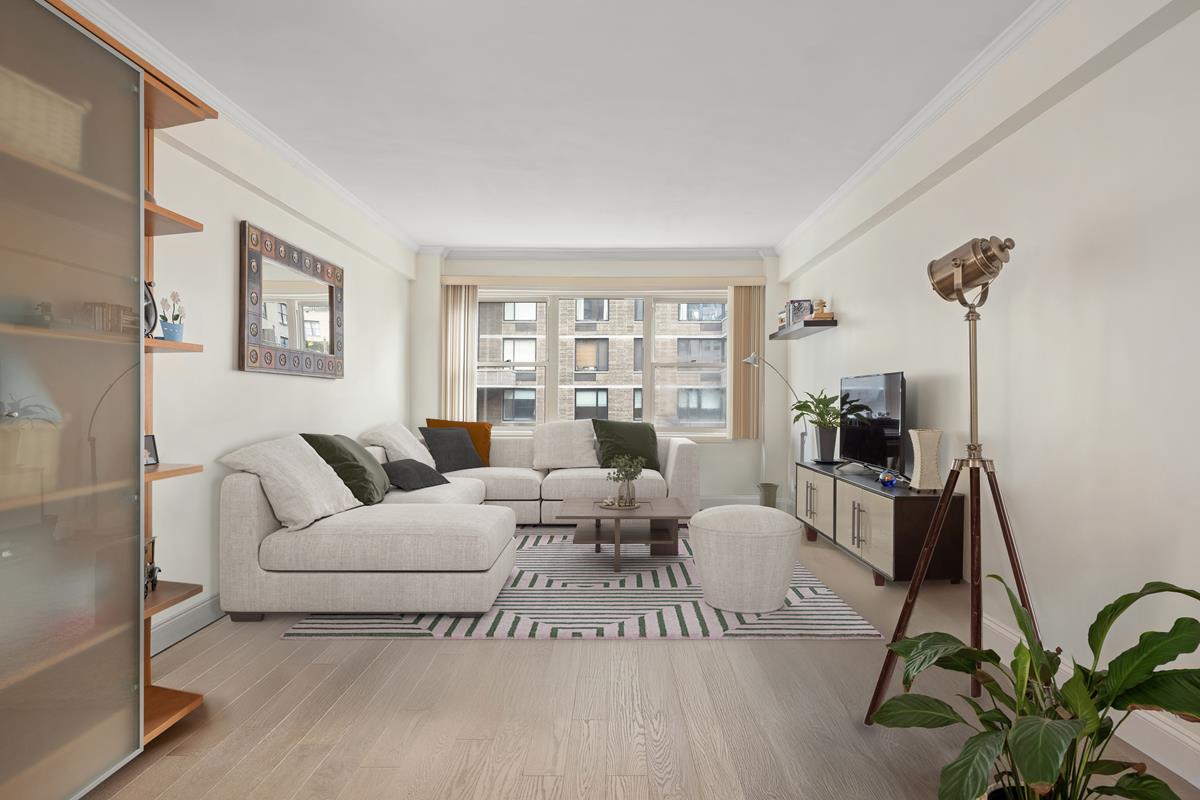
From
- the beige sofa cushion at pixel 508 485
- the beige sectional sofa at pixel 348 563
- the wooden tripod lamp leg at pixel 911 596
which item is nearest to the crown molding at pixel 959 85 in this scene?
the wooden tripod lamp leg at pixel 911 596

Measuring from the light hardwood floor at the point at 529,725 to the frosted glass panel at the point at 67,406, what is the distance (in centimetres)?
33

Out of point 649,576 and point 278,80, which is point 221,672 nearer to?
point 649,576

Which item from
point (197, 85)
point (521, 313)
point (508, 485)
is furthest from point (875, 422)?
point (197, 85)

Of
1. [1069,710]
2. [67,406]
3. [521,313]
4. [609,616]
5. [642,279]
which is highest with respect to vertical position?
[642,279]

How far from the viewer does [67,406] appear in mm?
1771

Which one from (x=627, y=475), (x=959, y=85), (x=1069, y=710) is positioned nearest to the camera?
(x=1069, y=710)

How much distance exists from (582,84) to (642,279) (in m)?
3.67

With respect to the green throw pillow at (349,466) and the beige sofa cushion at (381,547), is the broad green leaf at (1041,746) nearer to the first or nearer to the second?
the beige sofa cushion at (381,547)

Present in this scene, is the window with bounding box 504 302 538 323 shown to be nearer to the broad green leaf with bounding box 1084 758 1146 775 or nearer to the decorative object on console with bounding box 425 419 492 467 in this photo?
the decorative object on console with bounding box 425 419 492 467

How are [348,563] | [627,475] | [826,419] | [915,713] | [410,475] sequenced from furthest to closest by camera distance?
[826,419], [410,475], [627,475], [348,563], [915,713]

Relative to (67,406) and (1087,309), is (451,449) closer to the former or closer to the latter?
(67,406)

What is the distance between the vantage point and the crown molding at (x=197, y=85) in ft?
8.43

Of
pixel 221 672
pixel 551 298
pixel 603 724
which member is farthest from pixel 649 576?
pixel 551 298

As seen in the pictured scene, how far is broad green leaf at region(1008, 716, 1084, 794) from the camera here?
1300 millimetres
